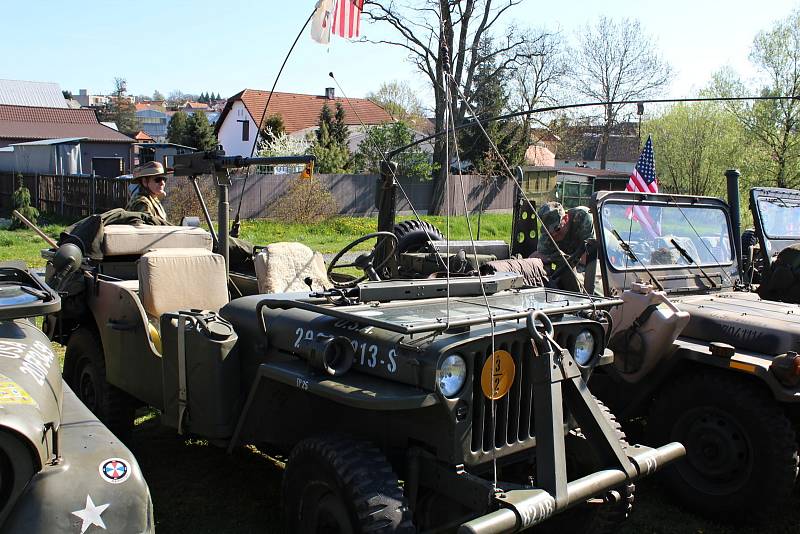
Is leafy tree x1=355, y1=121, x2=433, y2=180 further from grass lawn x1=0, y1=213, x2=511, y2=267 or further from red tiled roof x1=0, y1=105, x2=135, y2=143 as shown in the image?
red tiled roof x1=0, y1=105, x2=135, y2=143

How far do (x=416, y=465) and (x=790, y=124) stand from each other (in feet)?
89.6

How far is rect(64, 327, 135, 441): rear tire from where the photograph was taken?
17.1 feet

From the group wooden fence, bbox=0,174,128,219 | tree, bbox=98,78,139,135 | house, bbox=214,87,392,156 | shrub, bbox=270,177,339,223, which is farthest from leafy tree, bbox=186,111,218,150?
tree, bbox=98,78,139,135

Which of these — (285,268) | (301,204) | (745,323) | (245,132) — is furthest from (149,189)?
(245,132)

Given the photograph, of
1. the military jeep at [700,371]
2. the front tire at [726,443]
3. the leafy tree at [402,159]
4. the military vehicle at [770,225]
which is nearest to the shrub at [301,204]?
the leafy tree at [402,159]

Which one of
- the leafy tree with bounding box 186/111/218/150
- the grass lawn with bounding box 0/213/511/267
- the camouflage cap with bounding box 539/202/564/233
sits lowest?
the grass lawn with bounding box 0/213/511/267

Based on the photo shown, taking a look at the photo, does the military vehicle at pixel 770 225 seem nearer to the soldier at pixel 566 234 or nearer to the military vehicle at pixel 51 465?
the soldier at pixel 566 234

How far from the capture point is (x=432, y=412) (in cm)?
327

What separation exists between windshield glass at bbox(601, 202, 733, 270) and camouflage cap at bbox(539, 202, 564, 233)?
4.44 feet

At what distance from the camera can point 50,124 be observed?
1608 inches

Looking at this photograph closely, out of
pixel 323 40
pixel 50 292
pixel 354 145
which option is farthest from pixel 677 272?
pixel 354 145

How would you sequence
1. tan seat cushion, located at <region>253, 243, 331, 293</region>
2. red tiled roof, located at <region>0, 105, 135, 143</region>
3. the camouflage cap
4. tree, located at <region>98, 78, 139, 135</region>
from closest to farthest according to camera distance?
tan seat cushion, located at <region>253, 243, 331, 293</region>
the camouflage cap
red tiled roof, located at <region>0, 105, 135, 143</region>
tree, located at <region>98, 78, 139, 135</region>

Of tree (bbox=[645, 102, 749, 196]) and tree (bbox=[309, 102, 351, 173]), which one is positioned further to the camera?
tree (bbox=[309, 102, 351, 173])

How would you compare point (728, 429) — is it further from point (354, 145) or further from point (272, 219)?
point (354, 145)
